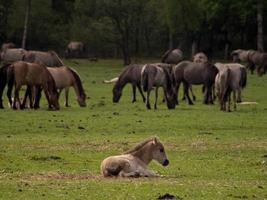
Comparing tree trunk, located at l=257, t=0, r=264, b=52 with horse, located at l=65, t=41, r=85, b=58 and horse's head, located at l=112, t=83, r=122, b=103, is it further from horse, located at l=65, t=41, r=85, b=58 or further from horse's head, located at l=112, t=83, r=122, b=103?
horse's head, located at l=112, t=83, r=122, b=103

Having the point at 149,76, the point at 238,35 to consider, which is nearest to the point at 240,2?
the point at 238,35

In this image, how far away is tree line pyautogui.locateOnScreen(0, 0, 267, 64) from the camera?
6931 cm

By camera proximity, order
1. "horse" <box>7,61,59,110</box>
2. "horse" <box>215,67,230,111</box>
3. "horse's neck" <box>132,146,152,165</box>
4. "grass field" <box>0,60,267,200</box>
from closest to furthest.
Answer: "grass field" <box>0,60,267,200</box>, "horse's neck" <box>132,146,152,165</box>, "horse" <box>215,67,230,111</box>, "horse" <box>7,61,59,110</box>

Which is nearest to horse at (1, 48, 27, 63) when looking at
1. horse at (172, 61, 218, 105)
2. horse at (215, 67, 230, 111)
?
horse at (172, 61, 218, 105)

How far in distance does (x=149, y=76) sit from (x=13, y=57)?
89.9 ft

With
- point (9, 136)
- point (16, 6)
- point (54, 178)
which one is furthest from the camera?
point (16, 6)

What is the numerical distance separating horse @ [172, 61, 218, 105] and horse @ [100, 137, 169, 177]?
21.0 meters

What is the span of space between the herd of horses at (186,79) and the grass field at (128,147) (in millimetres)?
778

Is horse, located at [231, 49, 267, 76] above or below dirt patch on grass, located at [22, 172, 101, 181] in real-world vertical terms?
below

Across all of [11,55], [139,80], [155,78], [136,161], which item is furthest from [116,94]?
[11,55]

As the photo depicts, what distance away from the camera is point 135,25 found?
244ft

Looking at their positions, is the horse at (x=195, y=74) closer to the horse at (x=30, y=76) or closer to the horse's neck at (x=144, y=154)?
the horse at (x=30, y=76)

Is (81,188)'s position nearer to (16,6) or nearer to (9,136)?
(9,136)

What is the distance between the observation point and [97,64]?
2739 inches
